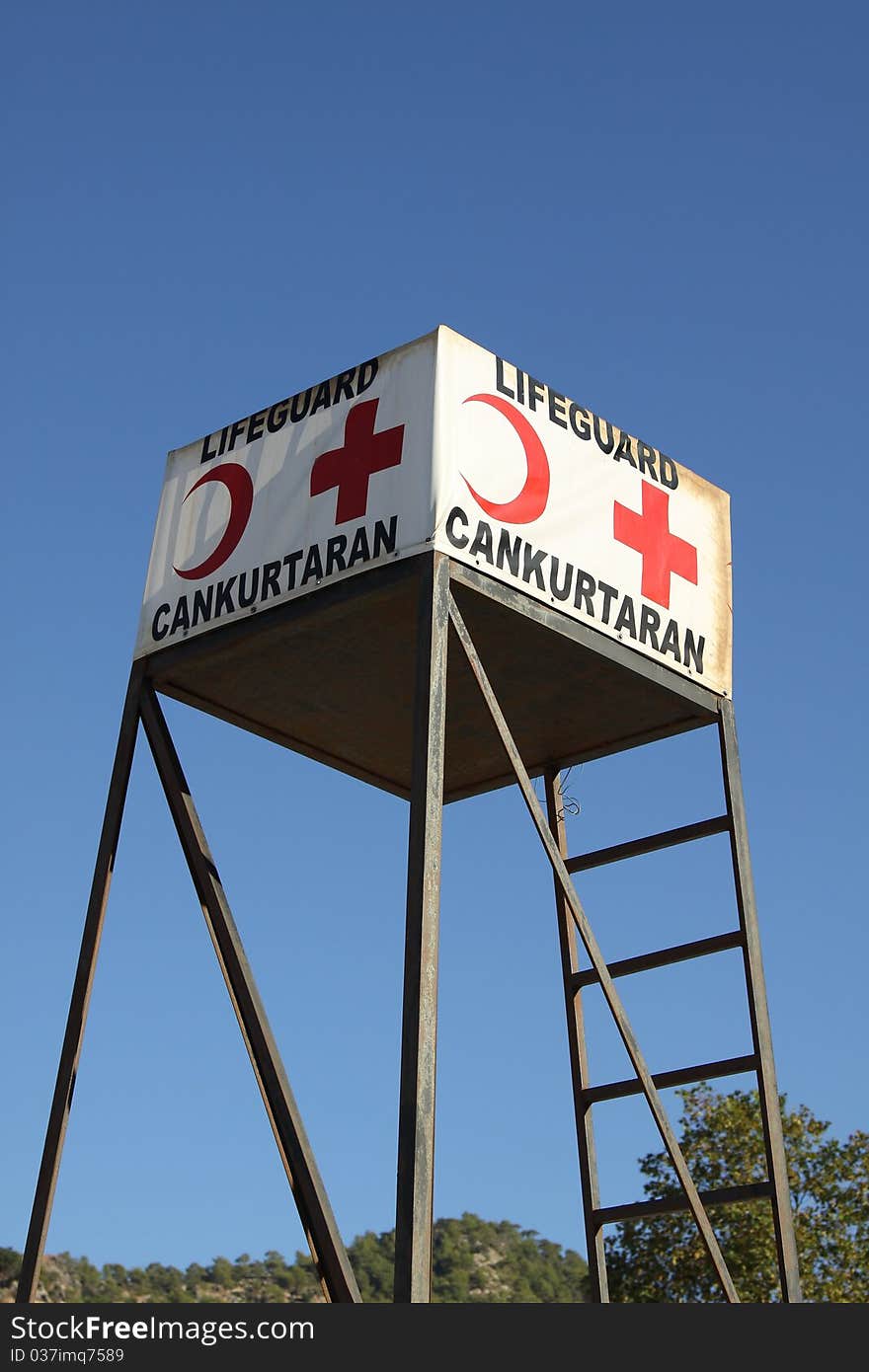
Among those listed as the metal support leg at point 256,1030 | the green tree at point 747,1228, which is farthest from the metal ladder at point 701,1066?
the green tree at point 747,1228

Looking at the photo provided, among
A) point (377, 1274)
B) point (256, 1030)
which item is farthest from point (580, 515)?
point (377, 1274)

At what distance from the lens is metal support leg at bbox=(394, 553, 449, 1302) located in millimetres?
8727

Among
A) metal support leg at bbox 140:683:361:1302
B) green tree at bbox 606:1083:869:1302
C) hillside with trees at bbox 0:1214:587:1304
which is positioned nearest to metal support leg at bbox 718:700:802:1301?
metal support leg at bbox 140:683:361:1302

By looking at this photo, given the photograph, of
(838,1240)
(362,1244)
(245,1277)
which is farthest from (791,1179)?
(245,1277)

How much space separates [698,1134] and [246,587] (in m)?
22.7

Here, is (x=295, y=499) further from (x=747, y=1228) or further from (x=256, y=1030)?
(x=747, y=1228)

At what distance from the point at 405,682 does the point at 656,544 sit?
1.93 metres

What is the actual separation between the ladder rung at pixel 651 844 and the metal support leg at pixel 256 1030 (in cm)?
285

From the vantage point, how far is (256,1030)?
37.6 ft

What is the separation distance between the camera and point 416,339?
11094 millimetres

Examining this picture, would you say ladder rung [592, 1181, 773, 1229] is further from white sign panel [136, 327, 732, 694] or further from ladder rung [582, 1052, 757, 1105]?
white sign panel [136, 327, 732, 694]

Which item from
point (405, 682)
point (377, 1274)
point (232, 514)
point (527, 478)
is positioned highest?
point (377, 1274)

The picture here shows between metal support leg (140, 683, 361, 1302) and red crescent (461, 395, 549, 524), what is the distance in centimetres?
282

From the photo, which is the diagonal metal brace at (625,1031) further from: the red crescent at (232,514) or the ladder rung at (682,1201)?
the red crescent at (232,514)
